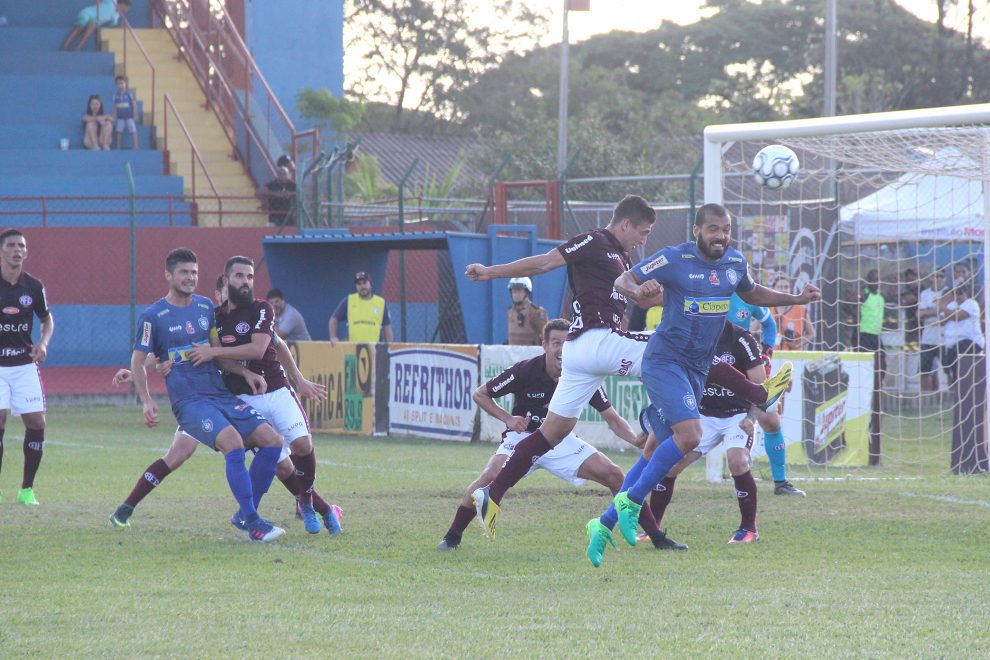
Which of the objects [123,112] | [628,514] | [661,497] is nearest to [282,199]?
[123,112]

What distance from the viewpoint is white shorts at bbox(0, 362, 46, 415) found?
1078cm

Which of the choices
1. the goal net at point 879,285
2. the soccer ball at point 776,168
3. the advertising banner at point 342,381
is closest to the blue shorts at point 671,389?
the goal net at point 879,285

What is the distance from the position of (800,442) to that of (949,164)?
11.0 ft

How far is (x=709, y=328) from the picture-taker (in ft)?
25.1

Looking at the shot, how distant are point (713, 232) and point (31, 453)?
612cm

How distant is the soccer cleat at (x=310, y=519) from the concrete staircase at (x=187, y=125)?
677 inches

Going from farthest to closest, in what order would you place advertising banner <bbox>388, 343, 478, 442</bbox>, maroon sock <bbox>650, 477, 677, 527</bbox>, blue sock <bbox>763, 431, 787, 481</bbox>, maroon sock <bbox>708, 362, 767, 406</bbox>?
advertising banner <bbox>388, 343, 478, 442</bbox> < blue sock <bbox>763, 431, 787, 481</bbox> < maroon sock <bbox>650, 477, 677, 527</bbox> < maroon sock <bbox>708, 362, 767, 406</bbox>

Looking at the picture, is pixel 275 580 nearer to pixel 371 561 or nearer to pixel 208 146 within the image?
pixel 371 561

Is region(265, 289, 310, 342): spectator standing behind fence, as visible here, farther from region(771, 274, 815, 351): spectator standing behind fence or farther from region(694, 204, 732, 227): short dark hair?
region(694, 204, 732, 227): short dark hair

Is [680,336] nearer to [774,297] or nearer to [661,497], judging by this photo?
[774,297]

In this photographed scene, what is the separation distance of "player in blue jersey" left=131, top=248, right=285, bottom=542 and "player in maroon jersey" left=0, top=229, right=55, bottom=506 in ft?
7.28

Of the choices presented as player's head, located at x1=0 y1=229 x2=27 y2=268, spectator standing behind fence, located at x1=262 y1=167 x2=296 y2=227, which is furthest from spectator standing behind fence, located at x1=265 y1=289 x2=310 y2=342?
player's head, located at x1=0 y1=229 x2=27 y2=268

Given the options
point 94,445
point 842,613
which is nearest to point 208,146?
point 94,445

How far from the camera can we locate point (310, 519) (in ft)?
29.8
